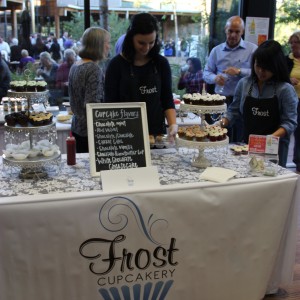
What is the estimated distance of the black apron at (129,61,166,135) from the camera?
7.68 ft

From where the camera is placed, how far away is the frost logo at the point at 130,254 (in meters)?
1.72

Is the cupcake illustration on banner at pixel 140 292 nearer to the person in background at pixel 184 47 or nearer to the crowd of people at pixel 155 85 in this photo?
the crowd of people at pixel 155 85

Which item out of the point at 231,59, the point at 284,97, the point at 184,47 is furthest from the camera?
the point at 184,47

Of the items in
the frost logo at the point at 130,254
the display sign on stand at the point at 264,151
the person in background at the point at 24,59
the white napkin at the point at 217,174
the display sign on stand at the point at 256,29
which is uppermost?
the display sign on stand at the point at 256,29

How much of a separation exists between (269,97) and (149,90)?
2.48 ft

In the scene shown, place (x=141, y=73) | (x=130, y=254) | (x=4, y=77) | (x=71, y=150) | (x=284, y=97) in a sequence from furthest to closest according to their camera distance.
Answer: (x=4, y=77) < (x=284, y=97) < (x=141, y=73) < (x=71, y=150) < (x=130, y=254)

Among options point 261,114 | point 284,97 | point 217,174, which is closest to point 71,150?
point 217,174

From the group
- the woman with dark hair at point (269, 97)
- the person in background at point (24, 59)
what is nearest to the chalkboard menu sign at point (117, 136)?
the woman with dark hair at point (269, 97)

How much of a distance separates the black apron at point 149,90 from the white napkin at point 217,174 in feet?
1.93

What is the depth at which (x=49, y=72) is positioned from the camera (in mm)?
4551

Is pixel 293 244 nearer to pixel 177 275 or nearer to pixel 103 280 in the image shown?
pixel 177 275

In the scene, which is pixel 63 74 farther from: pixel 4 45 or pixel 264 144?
pixel 264 144

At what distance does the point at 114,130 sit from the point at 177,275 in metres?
0.72

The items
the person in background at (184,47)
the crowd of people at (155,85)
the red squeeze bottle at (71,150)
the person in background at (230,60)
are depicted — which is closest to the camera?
the red squeeze bottle at (71,150)
